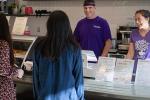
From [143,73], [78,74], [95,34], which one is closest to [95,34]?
[95,34]

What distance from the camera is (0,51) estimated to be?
6.67 feet

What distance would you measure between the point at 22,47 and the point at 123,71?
107 cm

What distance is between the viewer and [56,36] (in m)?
1.87

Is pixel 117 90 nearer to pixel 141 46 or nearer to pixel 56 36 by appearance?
pixel 56 36

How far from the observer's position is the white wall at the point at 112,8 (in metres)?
5.09

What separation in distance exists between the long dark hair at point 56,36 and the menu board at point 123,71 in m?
0.61

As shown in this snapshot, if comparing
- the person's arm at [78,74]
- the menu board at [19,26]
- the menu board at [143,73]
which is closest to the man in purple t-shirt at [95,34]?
the menu board at [19,26]

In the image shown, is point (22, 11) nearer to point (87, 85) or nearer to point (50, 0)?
point (50, 0)

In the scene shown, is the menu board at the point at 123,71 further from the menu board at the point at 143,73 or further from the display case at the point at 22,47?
the display case at the point at 22,47

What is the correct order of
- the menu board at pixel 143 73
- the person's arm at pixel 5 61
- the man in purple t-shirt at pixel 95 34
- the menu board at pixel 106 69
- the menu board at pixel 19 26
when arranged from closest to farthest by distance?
the person's arm at pixel 5 61, the menu board at pixel 143 73, the menu board at pixel 106 69, the menu board at pixel 19 26, the man in purple t-shirt at pixel 95 34

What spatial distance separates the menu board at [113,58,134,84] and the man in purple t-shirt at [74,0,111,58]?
1.21 m

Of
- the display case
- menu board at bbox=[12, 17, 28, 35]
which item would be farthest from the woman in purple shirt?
menu board at bbox=[12, 17, 28, 35]

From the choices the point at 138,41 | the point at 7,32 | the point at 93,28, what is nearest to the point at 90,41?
the point at 93,28

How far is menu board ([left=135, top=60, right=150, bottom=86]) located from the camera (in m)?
2.22
